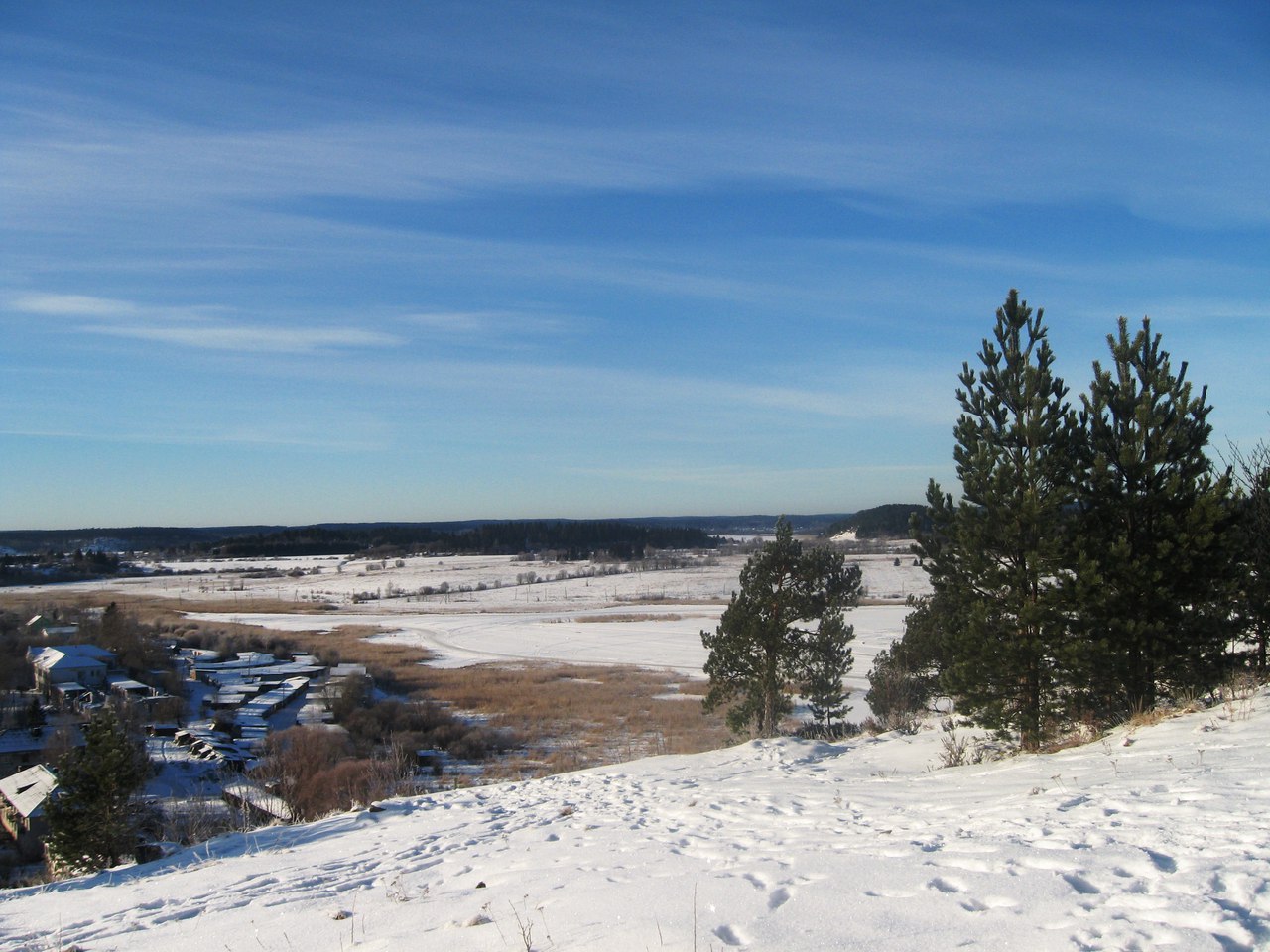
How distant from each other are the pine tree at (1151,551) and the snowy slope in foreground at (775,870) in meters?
2.17

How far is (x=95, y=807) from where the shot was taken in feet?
35.6

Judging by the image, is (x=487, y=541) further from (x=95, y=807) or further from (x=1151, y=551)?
(x=1151, y=551)

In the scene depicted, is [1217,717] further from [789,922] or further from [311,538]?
[311,538]

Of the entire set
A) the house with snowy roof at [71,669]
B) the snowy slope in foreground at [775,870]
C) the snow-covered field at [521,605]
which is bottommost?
the snow-covered field at [521,605]

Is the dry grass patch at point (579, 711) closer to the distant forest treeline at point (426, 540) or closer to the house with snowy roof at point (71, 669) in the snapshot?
the house with snowy roof at point (71, 669)

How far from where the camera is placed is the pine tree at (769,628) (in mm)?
19219

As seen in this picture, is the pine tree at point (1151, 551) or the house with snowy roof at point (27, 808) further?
the house with snowy roof at point (27, 808)

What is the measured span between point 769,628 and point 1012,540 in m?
8.58

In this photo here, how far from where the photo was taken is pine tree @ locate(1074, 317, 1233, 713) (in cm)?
1038

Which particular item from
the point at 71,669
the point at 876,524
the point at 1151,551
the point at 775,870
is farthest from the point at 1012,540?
the point at 876,524

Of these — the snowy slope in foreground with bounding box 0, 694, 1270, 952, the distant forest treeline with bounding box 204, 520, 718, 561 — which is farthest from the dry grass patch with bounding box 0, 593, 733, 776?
the distant forest treeline with bounding box 204, 520, 718, 561

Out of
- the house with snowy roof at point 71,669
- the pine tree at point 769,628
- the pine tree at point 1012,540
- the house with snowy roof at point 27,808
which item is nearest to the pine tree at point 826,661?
the pine tree at point 769,628

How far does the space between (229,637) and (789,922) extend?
62.4m

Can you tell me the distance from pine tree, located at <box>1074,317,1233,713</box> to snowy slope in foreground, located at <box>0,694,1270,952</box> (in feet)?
7.13
